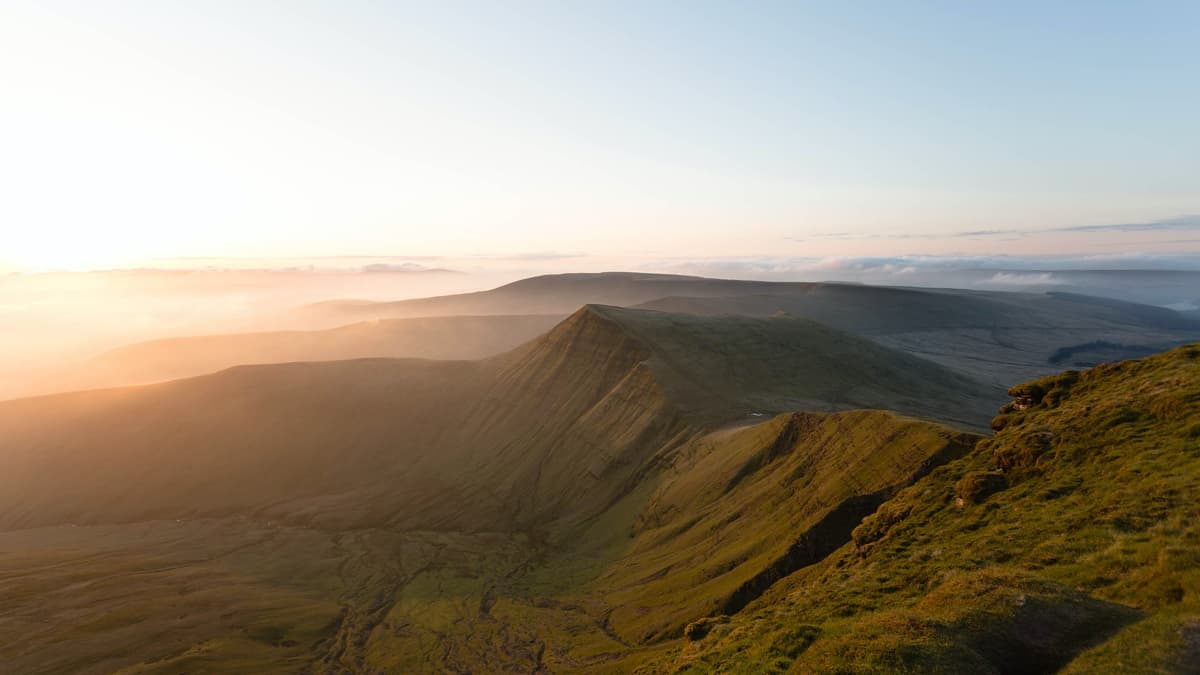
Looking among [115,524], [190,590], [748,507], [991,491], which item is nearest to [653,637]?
[748,507]

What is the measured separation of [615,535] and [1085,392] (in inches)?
2354

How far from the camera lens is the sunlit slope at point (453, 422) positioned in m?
106

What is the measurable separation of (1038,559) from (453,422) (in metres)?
128

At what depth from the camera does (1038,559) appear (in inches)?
1019

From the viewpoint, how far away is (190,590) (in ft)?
261

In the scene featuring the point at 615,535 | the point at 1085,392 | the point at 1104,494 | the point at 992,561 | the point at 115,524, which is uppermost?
the point at 1085,392

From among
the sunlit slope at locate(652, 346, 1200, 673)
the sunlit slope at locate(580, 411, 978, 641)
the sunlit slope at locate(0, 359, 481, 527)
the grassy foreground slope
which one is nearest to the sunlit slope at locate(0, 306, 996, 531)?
the sunlit slope at locate(0, 359, 481, 527)

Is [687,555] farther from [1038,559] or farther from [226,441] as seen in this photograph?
[226,441]

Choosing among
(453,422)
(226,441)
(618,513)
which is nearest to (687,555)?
(618,513)

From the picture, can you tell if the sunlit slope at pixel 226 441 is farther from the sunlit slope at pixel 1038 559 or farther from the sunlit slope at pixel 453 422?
the sunlit slope at pixel 1038 559

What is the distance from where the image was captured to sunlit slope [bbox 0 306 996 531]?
106 meters

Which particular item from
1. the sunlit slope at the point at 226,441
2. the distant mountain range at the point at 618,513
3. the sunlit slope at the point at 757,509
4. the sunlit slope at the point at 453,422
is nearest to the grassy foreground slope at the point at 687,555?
the distant mountain range at the point at 618,513

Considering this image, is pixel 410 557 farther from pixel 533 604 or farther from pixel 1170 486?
pixel 1170 486

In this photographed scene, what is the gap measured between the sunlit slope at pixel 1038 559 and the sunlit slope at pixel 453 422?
61.4 meters
